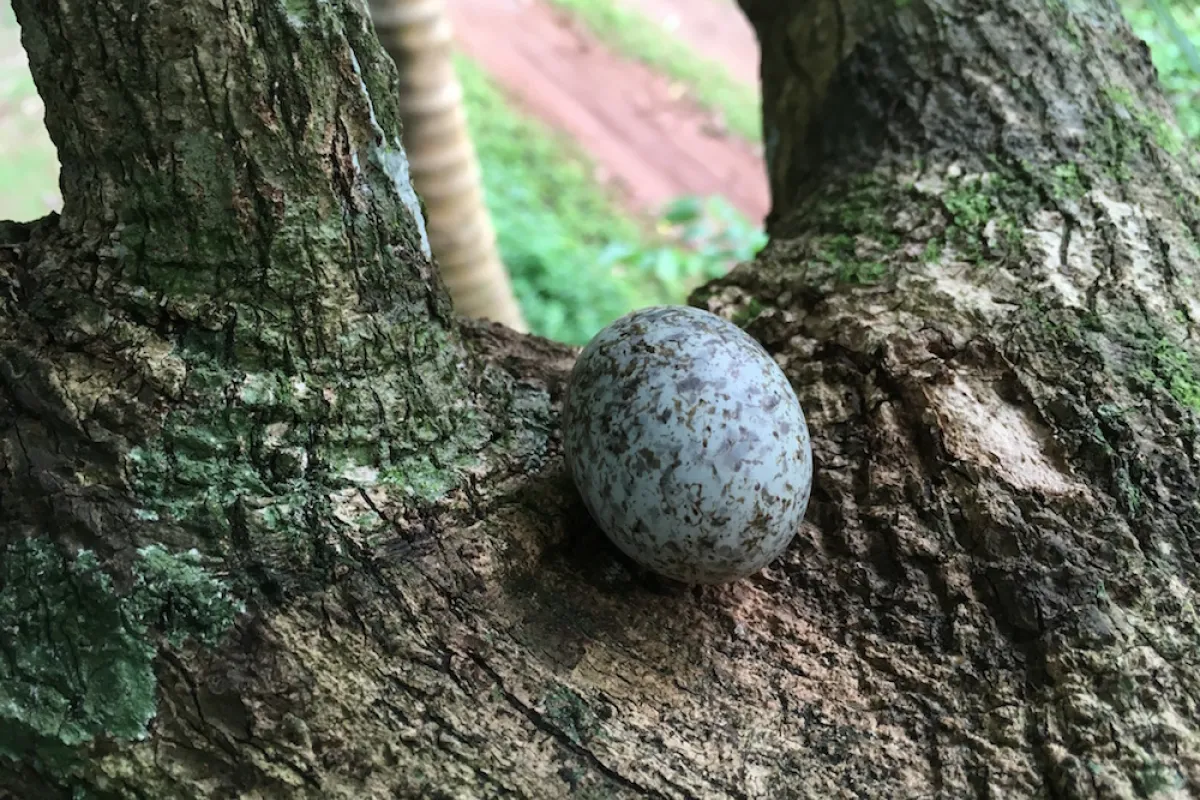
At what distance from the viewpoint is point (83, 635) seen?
1.14 m

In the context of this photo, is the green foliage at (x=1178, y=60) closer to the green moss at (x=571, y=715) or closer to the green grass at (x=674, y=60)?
the green moss at (x=571, y=715)

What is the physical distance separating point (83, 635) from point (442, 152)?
1994mm

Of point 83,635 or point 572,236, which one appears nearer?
point 83,635

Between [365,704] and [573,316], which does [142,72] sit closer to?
[365,704]

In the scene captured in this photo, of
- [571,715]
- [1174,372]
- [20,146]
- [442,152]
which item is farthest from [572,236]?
[571,715]

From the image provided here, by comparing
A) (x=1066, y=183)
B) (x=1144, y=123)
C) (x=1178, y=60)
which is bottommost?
(x=1066, y=183)

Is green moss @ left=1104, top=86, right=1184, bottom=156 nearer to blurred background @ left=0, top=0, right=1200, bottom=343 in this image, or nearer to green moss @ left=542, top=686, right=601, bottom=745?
blurred background @ left=0, top=0, right=1200, bottom=343

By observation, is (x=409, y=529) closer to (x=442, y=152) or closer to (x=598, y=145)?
(x=442, y=152)

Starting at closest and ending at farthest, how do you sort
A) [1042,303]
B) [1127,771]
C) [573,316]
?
1. [1127,771]
2. [1042,303]
3. [573,316]

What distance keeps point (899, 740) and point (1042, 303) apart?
0.83 meters

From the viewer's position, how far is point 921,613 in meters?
1.32

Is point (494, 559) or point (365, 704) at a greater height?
point (494, 559)

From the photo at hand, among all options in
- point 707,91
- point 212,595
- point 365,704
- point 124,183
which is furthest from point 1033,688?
point 707,91

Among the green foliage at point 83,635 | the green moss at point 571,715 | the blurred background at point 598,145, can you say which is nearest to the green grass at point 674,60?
the blurred background at point 598,145
